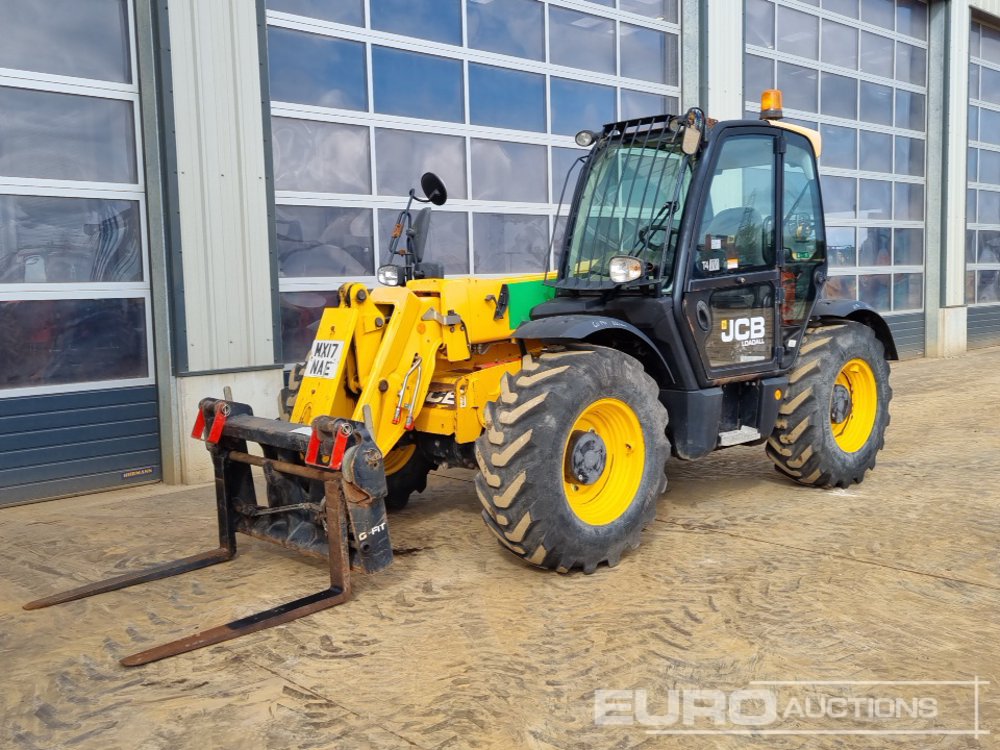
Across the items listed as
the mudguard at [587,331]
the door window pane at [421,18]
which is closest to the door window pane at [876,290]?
the door window pane at [421,18]

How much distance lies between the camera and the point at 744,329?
5.57m

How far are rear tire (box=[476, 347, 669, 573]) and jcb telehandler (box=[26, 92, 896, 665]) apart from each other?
0.01 meters

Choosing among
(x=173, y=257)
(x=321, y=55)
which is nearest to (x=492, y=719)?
(x=173, y=257)

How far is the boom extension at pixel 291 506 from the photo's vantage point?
13.4 feet

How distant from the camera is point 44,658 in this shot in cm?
376

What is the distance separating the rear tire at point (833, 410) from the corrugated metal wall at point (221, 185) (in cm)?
421

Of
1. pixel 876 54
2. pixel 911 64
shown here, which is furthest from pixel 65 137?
pixel 911 64

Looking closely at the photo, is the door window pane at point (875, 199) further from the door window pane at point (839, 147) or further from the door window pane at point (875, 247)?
the door window pane at point (839, 147)

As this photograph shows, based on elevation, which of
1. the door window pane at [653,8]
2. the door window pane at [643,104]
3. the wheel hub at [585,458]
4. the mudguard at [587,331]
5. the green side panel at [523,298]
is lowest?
the wheel hub at [585,458]

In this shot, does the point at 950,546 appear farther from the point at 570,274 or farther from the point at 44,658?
the point at 44,658

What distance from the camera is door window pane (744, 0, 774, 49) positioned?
12.4 m

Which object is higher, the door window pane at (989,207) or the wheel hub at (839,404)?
the door window pane at (989,207)

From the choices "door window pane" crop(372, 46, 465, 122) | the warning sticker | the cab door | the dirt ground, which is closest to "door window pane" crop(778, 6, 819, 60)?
"door window pane" crop(372, 46, 465, 122)

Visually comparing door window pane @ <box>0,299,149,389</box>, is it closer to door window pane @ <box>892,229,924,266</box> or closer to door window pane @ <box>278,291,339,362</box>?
door window pane @ <box>278,291,339,362</box>
